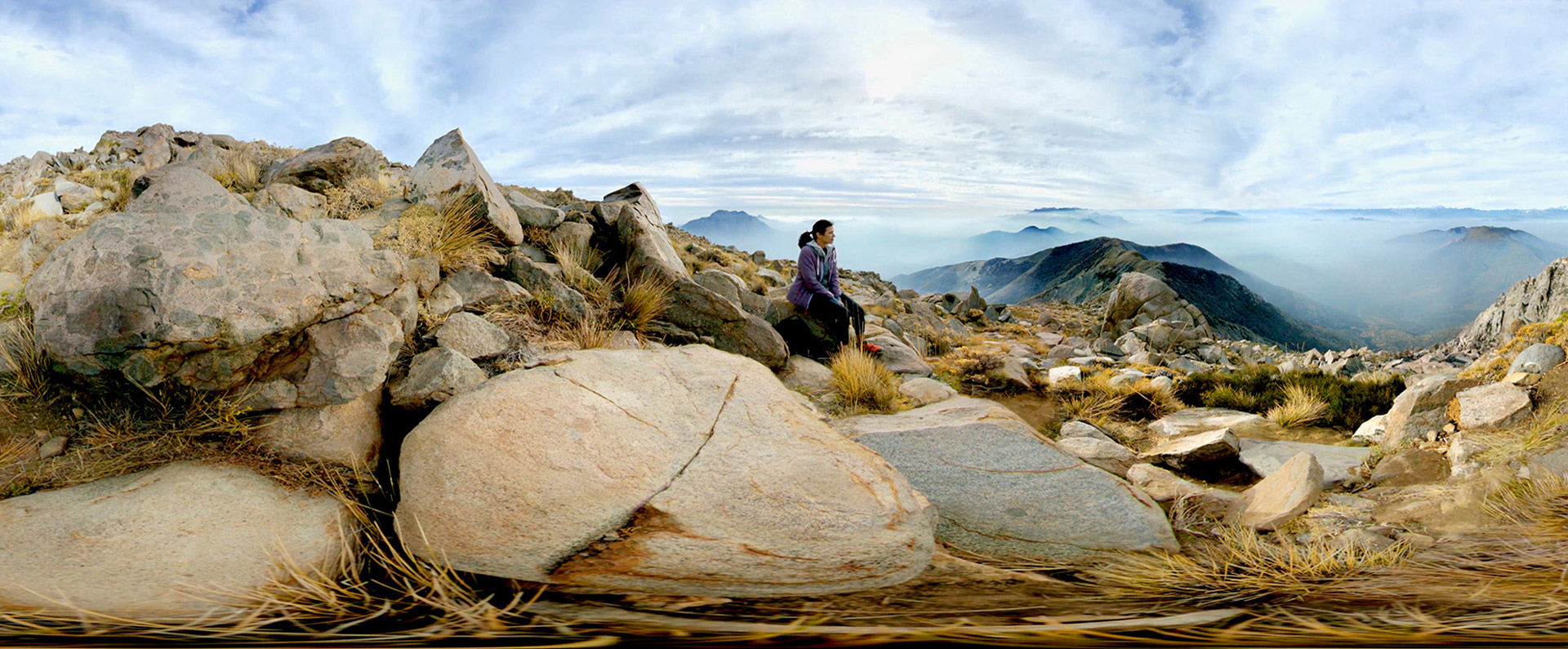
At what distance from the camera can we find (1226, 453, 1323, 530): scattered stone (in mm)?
4141

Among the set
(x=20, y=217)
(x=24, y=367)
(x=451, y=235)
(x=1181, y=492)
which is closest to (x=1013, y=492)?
(x=1181, y=492)

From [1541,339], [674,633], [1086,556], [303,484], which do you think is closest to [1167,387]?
[1541,339]

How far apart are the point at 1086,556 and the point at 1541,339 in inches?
266

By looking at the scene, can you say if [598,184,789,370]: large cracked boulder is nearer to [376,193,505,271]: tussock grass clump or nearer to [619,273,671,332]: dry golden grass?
[619,273,671,332]: dry golden grass

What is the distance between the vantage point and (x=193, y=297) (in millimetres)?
3363

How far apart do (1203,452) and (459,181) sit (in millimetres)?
8892

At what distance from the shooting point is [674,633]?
1.94m

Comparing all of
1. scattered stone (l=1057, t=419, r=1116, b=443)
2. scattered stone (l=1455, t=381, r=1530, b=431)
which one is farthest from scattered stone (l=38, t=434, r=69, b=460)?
scattered stone (l=1455, t=381, r=1530, b=431)

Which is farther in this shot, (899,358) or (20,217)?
(899,358)

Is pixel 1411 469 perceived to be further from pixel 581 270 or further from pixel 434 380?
pixel 581 270

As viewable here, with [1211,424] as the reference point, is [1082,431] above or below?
above

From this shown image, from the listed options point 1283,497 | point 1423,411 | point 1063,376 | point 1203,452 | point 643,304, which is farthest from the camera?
point 1063,376

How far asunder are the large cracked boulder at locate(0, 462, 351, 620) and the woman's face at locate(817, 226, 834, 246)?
723 centimetres

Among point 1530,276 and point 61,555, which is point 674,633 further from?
point 1530,276
